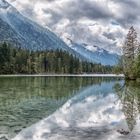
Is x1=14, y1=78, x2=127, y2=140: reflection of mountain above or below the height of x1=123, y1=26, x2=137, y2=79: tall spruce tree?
below

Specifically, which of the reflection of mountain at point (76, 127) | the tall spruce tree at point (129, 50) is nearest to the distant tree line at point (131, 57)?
the tall spruce tree at point (129, 50)

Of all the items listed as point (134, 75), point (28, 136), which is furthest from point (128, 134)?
point (134, 75)

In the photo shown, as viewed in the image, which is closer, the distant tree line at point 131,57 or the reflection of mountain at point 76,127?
the reflection of mountain at point 76,127

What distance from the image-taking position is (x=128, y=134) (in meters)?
24.4

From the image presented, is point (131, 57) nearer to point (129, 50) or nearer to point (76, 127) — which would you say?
point (129, 50)

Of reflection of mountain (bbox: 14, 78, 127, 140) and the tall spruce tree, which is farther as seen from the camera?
the tall spruce tree

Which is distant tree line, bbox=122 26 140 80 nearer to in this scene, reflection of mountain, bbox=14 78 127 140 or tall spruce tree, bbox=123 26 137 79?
tall spruce tree, bbox=123 26 137 79

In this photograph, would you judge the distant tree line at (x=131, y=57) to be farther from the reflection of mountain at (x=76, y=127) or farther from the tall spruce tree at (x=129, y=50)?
the reflection of mountain at (x=76, y=127)

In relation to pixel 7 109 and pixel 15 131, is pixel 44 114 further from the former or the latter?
pixel 15 131

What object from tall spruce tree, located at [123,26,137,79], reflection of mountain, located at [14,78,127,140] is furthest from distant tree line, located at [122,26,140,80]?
reflection of mountain, located at [14,78,127,140]

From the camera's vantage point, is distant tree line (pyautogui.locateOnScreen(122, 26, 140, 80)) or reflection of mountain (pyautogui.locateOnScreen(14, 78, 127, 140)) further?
distant tree line (pyautogui.locateOnScreen(122, 26, 140, 80))

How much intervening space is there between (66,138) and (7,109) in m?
17.0

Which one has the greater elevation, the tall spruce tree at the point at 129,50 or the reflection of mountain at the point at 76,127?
the tall spruce tree at the point at 129,50

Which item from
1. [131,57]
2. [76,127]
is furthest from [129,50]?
[76,127]
